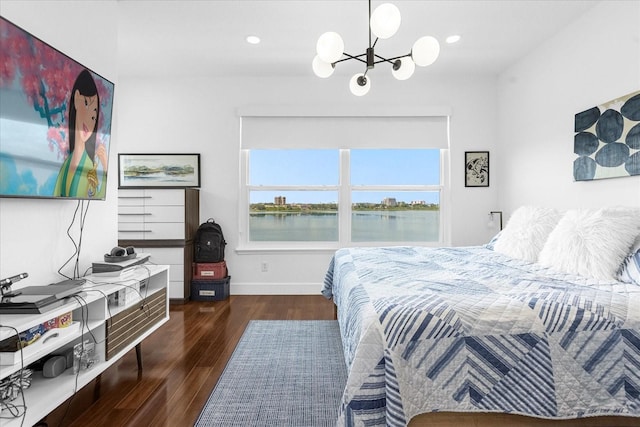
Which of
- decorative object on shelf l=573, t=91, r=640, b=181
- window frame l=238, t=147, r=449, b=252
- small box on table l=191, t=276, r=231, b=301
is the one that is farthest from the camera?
window frame l=238, t=147, r=449, b=252

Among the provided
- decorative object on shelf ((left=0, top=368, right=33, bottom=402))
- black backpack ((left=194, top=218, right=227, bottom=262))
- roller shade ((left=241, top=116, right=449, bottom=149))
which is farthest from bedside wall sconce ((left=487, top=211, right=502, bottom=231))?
decorative object on shelf ((left=0, top=368, right=33, bottom=402))

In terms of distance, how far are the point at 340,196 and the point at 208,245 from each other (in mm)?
1743

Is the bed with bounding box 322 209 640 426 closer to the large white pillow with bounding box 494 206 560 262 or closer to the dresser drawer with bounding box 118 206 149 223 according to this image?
the large white pillow with bounding box 494 206 560 262

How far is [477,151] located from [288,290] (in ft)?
9.78

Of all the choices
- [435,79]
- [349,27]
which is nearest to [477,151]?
[435,79]

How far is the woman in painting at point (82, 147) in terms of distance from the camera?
6.31 feet

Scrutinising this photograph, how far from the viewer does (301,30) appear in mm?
3205

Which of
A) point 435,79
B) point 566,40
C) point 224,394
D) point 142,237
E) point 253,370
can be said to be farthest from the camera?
point 435,79

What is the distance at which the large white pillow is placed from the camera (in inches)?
100.0

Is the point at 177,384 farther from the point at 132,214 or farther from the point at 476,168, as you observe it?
the point at 476,168

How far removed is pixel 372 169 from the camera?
4.43m

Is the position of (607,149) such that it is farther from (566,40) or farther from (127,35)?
(127,35)

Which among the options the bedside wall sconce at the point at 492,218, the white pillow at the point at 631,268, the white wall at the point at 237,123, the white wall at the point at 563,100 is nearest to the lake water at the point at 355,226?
the white wall at the point at 237,123

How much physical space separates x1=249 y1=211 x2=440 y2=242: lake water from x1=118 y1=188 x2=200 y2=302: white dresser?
901 mm
